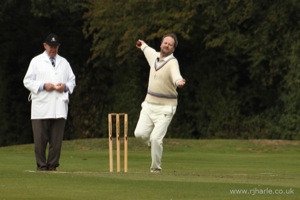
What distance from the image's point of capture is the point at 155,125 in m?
18.8

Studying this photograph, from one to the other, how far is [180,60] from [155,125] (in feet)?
69.4

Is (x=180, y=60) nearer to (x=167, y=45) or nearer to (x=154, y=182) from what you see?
(x=167, y=45)

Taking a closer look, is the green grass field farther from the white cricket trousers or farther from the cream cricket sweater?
the cream cricket sweater

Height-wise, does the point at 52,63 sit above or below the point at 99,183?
above

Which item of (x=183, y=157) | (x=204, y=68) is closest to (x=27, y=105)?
(x=204, y=68)

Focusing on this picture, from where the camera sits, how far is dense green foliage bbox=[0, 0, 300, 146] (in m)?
36.3

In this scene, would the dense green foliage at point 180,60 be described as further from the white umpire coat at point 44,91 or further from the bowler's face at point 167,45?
the white umpire coat at point 44,91

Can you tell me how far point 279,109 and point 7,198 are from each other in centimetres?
2488

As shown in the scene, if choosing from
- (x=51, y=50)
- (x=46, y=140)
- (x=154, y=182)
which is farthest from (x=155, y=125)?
(x=154, y=182)

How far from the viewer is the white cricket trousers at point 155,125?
61.2 ft

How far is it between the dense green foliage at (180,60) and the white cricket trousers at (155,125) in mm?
16741

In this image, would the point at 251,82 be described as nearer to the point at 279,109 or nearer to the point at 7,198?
the point at 279,109

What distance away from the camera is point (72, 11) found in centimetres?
3919

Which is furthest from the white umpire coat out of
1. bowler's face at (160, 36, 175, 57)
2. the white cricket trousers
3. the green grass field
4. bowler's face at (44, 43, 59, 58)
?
bowler's face at (160, 36, 175, 57)
